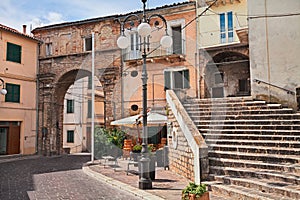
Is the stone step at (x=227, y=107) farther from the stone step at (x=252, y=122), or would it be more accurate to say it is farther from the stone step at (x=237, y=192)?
the stone step at (x=237, y=192)

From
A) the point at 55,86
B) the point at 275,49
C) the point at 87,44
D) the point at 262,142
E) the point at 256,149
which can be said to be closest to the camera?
the point at 256,149

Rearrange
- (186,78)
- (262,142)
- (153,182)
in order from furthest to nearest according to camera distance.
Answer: (186,78) → (153,182) → (262,142)

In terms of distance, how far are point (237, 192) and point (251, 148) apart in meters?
1.80

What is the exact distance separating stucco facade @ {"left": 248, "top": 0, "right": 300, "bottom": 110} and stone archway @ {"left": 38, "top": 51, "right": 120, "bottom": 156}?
10244 millimetres

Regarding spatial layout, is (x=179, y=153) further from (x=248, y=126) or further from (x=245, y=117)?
(x=245, y=117)

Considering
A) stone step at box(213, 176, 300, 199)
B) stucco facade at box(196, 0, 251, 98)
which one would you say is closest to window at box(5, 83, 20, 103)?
stucco facade at box(196, 0, 251, 98)

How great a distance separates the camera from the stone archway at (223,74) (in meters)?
16.2

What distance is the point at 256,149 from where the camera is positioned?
23.3 feet

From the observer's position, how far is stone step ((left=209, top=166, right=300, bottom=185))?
18.4 feet

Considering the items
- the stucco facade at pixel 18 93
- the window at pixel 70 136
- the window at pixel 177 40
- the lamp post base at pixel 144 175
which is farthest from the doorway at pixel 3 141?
the lamp post base at pixel 144 175

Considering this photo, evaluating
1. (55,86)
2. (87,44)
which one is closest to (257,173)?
(87,44)

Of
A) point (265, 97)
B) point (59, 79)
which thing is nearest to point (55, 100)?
point (59, 79)

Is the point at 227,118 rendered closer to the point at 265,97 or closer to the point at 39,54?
the point at 265,97

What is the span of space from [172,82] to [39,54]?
32.5 feet
